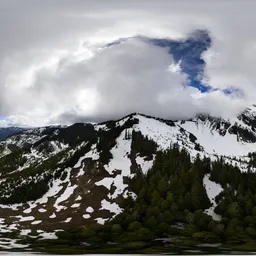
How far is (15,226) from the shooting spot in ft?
584

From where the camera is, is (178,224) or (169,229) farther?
(178,224)

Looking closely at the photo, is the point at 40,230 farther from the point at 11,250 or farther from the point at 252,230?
the point at 252,230

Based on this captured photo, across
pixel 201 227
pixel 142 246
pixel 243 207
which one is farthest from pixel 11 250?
pixel 243 207

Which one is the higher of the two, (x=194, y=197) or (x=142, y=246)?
(x=194, y=197)

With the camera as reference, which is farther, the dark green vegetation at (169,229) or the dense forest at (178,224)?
the dense forest at (178,224)

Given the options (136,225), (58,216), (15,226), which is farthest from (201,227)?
(15,226)

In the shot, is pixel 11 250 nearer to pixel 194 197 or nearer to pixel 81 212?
pixel 81 212

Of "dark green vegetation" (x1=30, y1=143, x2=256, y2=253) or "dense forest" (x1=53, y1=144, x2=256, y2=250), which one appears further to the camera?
"dense forest" (x1=53, y1=144, x2=256, y2=250)

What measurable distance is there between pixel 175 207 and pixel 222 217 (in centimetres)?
2374

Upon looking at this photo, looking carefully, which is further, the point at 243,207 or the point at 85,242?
the point at 243,207

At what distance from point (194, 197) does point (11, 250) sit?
10618 cm

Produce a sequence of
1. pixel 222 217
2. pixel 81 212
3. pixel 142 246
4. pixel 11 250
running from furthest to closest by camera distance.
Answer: pixel 81 212, pixel 222 217, pixel 142 246, pixel 11 250

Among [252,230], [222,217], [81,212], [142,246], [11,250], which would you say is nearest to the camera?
[11,250]

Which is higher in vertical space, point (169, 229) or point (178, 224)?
point (178, 224)
